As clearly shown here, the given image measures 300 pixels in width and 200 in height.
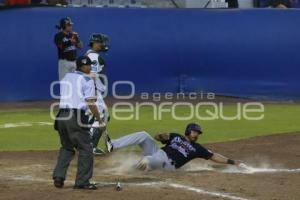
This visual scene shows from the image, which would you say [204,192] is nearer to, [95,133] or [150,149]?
[150,149]

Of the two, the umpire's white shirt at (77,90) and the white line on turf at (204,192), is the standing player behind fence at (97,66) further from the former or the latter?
the white line on turf at (204,192)

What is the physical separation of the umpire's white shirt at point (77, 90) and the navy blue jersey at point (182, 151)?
1.69 metres

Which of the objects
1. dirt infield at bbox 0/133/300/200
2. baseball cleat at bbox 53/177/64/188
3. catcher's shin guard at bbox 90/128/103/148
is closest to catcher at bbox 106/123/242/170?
dirt infield at bbox 0/133/300/200

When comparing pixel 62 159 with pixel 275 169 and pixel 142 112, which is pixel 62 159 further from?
pixel 142 112

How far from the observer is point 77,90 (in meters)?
8.76

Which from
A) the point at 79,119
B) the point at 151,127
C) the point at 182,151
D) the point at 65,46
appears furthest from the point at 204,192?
the point at 65,46

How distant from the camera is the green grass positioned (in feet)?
44.2

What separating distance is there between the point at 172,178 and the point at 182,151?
52 cm

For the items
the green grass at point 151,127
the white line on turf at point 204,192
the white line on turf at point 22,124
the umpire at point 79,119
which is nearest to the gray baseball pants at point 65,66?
the green grass at point 151,127

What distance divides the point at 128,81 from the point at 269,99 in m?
4.00

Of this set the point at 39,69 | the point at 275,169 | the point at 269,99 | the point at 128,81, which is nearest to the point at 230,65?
the point at 269,99

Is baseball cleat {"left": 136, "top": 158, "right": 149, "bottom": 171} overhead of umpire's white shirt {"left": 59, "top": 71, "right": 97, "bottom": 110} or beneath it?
beneath

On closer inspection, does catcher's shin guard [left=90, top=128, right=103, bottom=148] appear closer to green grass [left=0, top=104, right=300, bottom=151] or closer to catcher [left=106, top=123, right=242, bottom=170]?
catcher [left=106, top=123, right=242, bottom=170]

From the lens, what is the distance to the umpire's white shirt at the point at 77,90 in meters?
8.72
